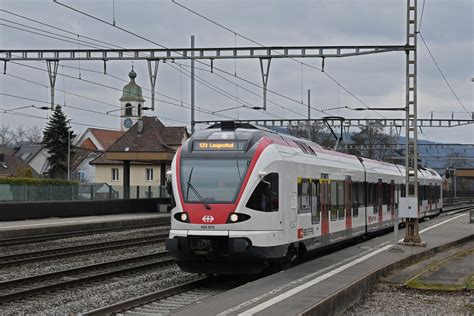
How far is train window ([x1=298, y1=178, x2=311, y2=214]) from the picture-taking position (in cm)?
1627

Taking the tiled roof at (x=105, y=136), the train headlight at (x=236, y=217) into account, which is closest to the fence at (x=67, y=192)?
the train headlight at (x=236, y=217)

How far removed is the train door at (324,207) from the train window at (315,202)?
413 mm

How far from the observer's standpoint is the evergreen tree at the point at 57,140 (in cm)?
8606

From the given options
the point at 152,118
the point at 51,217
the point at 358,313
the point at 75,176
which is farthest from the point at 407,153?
the point at 75,176

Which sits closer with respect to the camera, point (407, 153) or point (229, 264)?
point (229, 264)

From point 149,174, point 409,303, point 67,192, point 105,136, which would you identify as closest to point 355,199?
point 409,303

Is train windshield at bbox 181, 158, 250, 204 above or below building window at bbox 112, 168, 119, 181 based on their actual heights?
below

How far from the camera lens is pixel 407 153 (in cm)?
2130

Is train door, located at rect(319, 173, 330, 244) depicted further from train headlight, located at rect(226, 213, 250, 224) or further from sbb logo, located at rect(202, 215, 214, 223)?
sbb logo, located at rect(202, 215, 214, 223)

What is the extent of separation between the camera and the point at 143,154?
43.8m

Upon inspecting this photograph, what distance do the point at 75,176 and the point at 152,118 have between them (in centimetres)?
3555

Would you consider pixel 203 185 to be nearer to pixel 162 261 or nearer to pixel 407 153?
pixel 162 261

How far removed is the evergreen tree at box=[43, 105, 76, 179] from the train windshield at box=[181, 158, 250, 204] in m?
73.1

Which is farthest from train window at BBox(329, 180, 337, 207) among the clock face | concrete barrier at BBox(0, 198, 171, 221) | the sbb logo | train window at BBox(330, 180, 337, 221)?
the clock face
